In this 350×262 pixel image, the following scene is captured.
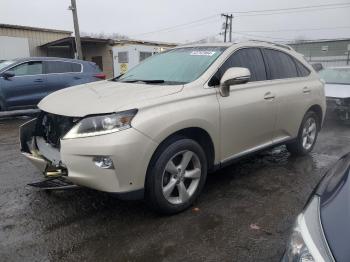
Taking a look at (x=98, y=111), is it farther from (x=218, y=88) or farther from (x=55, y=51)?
(x=55, y=51)

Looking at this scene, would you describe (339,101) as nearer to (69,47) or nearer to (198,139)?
(198,139)

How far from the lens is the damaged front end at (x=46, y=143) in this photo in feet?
10.9

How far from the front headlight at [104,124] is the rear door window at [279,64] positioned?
244 centimetres

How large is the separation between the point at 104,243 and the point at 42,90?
23.5 feet

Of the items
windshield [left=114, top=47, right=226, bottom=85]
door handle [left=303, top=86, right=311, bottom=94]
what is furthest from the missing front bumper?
door handle [left=303, top=86, right=311, bottom=94]

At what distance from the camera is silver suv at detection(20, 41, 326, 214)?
121 inches

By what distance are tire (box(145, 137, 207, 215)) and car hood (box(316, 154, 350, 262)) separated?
5.02 ft

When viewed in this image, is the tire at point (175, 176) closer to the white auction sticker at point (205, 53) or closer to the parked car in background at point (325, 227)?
the white auction sticker at point (205, 53)

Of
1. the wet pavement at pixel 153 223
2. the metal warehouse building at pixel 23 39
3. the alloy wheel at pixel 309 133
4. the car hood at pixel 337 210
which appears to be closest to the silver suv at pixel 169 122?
the wet pavement at pixel 153 223

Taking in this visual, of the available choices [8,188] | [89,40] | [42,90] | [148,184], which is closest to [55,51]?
[89,40]

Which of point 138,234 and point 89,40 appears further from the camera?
point 89,40

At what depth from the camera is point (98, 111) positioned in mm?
3123

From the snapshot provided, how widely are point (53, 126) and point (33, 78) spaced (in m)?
6.28

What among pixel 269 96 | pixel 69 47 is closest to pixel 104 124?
pixel 269 96
